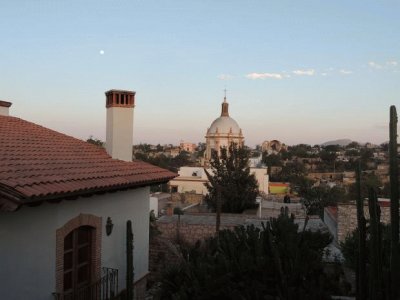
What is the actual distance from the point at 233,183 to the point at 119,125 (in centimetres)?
2622

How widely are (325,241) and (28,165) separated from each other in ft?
22.2

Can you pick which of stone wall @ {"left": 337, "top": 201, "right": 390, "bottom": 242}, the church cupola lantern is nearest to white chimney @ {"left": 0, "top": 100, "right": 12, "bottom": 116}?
stone wall @ {"left": 337, "top": 201, "right": 390, "bottom": 242}

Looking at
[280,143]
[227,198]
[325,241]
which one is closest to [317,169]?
[227,198]

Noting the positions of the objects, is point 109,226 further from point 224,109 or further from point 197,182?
point 224,109

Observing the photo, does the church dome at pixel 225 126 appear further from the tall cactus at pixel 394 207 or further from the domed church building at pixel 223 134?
the tall cactus at pixel 394 207

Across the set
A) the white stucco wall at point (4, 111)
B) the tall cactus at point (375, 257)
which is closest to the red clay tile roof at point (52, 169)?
the white stucco wall at point (4, 111)

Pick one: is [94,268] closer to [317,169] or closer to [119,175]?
[119,175]

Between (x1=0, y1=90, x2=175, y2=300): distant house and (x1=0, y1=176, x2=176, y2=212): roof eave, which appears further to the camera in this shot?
(x1=0, y1=90, x2=175, y2=300): distant house

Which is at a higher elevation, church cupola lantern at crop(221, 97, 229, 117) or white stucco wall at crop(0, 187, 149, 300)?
church cupola lantern at crop(221, 97, 229, 117)

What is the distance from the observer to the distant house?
640 centimetres

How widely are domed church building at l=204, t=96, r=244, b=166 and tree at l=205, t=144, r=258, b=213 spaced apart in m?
11.0

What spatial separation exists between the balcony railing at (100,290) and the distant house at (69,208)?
0.06 feet

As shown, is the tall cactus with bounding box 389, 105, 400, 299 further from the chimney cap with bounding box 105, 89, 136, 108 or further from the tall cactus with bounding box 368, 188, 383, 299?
the chimney cap with bounding box 105, 89, 136, 108

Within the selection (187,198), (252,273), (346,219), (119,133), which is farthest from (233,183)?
(252,273)
